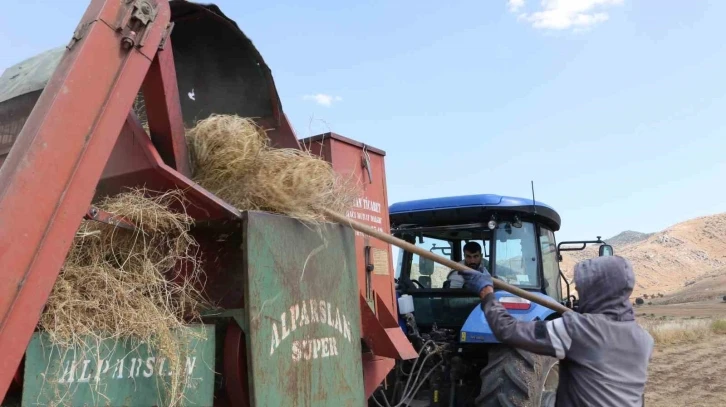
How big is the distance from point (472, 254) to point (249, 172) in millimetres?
2903

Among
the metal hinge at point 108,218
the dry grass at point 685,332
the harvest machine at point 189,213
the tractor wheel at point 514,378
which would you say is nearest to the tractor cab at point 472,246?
the tractor wheel at point 514,378

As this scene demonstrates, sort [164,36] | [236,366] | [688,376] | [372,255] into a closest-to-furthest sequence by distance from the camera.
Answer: [164,36] → [236,366] → [372,255] → [688,376]

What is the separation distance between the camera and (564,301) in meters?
5.89

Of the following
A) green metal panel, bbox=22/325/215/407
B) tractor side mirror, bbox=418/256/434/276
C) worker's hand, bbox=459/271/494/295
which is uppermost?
tractor side mirror, bbox=418/256/434/276

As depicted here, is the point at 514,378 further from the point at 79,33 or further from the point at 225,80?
the point at 79,33

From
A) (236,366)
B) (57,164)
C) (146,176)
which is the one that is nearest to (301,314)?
(236,366)

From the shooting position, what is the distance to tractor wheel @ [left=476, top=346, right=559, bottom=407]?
13.6ft

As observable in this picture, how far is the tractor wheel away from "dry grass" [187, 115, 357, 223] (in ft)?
6.63

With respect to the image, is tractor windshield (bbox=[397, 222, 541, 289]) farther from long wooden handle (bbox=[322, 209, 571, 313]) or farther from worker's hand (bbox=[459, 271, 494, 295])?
worker's hand (bbox=[459, 271, 494, 295])

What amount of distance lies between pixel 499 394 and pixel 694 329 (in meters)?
15.3

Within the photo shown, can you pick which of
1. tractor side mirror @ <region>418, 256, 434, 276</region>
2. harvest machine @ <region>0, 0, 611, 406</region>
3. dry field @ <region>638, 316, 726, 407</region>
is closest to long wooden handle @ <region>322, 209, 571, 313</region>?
harvest machine @ <region>0, 0, 611, 406</region>

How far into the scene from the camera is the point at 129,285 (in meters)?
2.22

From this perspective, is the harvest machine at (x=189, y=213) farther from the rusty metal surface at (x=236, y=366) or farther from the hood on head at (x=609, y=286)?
the hood on head at (x=609, y=286)

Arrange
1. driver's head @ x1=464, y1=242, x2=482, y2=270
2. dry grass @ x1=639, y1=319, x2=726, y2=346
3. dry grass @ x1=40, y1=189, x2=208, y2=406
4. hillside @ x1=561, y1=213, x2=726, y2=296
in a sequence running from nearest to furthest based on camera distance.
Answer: dry grass @ x1=40, y1=189, x2=208, y2=406 < driver's head @ x1=464, y1=242, x2=482, y2=270 < dry grass @ x1=639, y1=319, x2=726, y2=346 < hillside @ x1=561, y1=213, x2=726, y2=296
